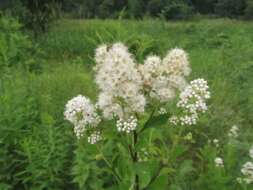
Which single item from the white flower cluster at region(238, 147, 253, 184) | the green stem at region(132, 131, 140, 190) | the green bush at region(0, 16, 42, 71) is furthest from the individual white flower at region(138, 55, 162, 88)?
the green bush at region(0, 16, 42, 71)

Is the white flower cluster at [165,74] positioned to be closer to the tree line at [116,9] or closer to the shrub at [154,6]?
the tree line at [116,9]

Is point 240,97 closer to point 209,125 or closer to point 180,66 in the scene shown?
point 209,125

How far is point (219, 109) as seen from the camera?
14.6ft

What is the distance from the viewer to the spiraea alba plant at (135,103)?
6.28 feet

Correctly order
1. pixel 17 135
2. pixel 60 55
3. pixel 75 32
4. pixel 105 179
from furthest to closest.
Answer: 1. pixel 75 32
2. pixel 60 55
3. pixel 17 135
4. pixel 105 179

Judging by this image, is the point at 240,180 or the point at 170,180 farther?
the point at 170,180

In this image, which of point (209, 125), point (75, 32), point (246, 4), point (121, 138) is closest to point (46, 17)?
point (75, 32)

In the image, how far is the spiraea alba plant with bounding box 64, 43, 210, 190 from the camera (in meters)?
1.92

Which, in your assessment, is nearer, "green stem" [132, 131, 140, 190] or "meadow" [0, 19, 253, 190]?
"green stem" [132, 131, 140, 190]

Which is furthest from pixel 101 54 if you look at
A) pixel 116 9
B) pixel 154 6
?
pixel 116 9

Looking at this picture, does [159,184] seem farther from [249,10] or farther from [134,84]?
[249,10]

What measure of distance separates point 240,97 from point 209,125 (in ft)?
3.84

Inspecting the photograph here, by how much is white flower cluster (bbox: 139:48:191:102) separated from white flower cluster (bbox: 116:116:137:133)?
16 cm

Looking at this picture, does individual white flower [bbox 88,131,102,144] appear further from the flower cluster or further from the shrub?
the shrub
